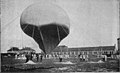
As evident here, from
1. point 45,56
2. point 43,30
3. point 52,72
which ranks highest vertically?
point 43,30

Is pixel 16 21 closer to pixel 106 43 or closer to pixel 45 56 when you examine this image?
pixel 45 56

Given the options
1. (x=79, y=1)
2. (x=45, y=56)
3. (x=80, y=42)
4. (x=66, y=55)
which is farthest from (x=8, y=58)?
(x=79, y=1)

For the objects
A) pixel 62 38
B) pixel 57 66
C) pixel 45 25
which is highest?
pixel 45 25

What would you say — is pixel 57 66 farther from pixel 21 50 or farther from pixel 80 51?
pixel 21 50

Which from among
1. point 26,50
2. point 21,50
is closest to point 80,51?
point 26,50

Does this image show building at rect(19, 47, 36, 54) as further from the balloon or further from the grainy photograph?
the balloon

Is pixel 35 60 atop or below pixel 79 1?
below

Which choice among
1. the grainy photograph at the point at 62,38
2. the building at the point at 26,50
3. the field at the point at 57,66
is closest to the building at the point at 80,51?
the grainy photograph at the point at 62,38
